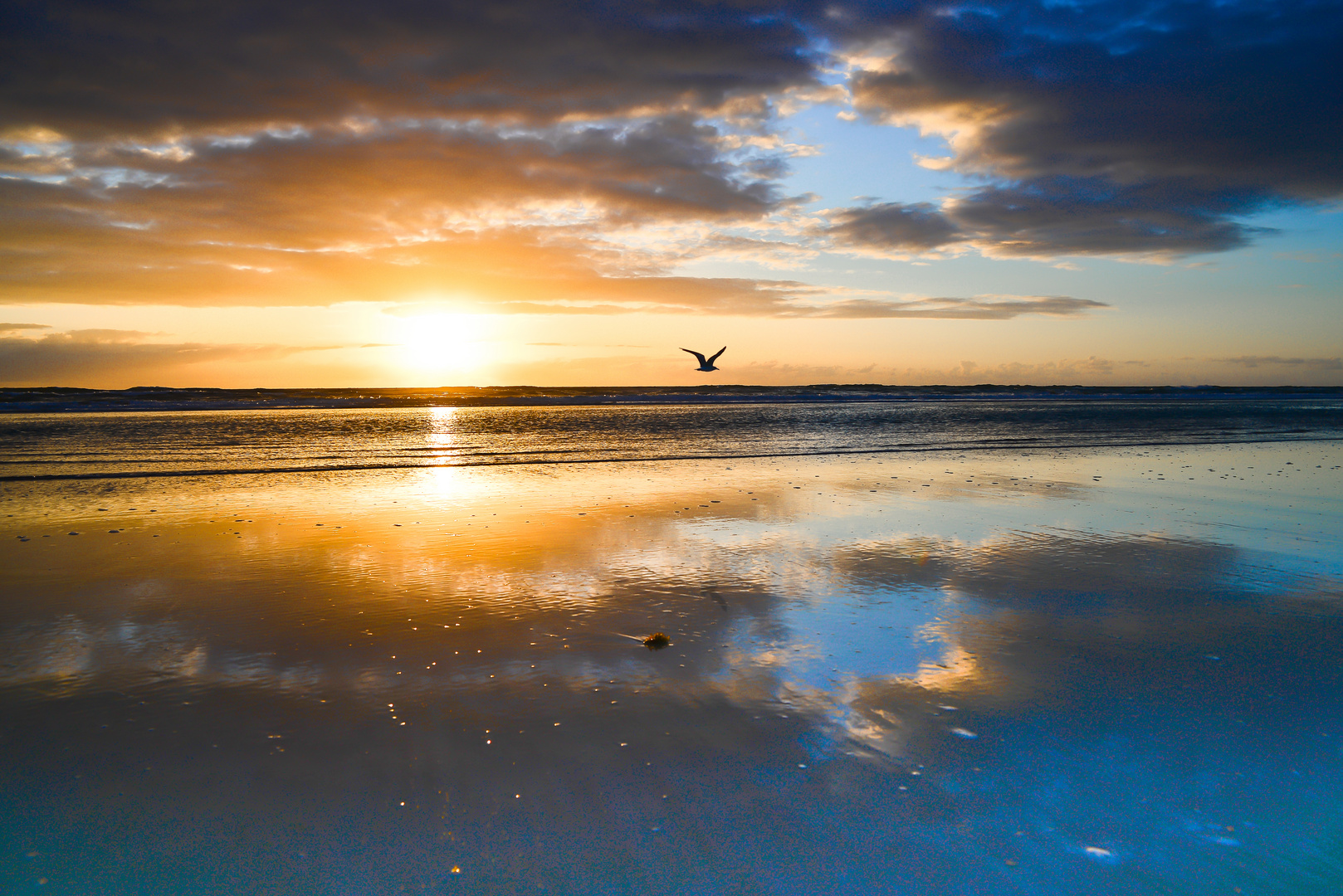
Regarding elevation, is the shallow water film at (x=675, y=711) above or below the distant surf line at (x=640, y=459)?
below

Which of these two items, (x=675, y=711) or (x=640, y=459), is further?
(x=640, y=459)

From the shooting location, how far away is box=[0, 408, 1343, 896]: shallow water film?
320cm

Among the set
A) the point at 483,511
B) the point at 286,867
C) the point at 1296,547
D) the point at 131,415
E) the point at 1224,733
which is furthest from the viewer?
the point at 131,415

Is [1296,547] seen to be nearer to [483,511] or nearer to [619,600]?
[619,600]

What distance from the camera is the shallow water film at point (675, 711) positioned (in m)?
3.20

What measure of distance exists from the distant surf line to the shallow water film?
7.19 m

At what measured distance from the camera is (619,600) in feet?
22.7

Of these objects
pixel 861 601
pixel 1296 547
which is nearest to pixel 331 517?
pixel 861 601

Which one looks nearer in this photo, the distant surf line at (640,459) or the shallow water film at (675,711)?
the shallow water film at (675,711)

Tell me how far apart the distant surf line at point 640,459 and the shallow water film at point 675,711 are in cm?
719

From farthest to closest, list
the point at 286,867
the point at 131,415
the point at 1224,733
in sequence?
1. the point at 131,415
2. the point at 1224,733
3. the point at 286,867

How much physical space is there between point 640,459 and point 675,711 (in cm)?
1545

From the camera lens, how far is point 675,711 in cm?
459

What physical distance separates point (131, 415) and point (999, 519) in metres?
45.8
